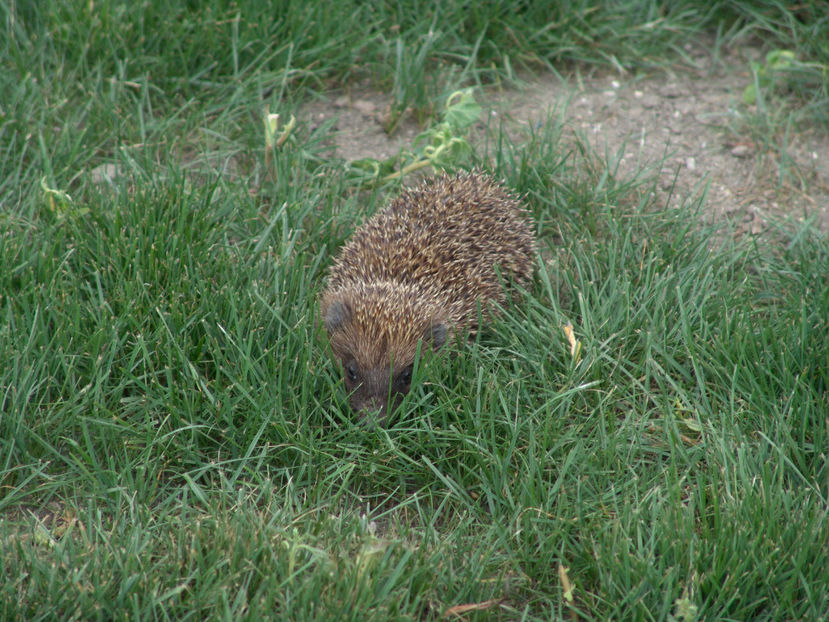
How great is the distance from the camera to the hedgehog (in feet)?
15.5

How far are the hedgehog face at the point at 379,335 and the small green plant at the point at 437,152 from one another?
112 centimetres

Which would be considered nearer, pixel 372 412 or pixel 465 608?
pixel 465 608

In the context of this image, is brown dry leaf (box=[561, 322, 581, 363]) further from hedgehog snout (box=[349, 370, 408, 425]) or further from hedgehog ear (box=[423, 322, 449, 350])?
hedgehog snout (box=[349, 370, 408, 425])

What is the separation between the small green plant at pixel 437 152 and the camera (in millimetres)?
5625

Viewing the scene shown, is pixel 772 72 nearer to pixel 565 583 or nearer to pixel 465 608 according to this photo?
pixel 565 583

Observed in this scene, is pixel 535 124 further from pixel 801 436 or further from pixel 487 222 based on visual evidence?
pixel 801 436

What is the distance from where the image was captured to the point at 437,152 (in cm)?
554

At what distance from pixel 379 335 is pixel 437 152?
1.42 metres

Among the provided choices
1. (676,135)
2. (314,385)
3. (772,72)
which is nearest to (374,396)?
→ (314,385)

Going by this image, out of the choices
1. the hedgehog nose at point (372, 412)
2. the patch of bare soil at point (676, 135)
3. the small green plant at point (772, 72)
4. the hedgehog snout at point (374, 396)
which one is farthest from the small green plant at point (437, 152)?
the small green plant at point (772, 72)

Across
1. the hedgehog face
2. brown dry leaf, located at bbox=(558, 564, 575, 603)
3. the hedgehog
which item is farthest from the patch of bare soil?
brown dry leaf, located at bbox=(558, 564, 575, 603)

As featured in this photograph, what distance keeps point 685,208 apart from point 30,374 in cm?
399

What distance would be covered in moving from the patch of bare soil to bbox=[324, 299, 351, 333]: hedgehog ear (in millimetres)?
1770

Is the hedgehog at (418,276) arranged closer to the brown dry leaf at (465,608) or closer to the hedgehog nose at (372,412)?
the hedgehog nose at (372,412)
